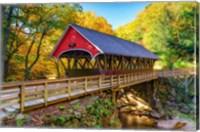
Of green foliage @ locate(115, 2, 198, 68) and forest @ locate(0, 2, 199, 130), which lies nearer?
forest @ locate(0, 2, 199, 130)

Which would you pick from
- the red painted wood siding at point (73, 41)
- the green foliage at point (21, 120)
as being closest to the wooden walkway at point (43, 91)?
the green foliage at point (21, 120)

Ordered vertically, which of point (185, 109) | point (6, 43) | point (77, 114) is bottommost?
point (185, 109)

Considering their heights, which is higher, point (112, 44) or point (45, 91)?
point (112, 44)

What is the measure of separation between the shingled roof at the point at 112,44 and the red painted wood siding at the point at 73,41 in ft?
0.59

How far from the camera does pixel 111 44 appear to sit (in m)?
8.30

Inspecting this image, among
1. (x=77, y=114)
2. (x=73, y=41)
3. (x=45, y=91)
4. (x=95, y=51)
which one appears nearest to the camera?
(x=45, y=91)

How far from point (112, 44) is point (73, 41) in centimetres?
148

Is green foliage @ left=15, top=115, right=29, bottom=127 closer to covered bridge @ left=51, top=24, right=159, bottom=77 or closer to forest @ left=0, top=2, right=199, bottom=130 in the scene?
forest @ left=0, top=2, right=199, bottom=130

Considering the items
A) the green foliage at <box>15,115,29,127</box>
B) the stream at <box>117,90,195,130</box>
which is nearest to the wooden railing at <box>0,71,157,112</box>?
the green foliage at <box>15,115,29,127</box>

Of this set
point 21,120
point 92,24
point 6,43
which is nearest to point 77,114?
point 21,120

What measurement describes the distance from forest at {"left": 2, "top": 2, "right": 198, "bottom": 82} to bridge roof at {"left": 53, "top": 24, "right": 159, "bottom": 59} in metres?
0.30

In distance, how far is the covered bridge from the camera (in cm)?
743

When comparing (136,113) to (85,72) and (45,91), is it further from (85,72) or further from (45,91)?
(45,91)

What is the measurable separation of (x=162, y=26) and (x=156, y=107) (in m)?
3.12
